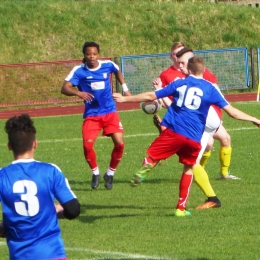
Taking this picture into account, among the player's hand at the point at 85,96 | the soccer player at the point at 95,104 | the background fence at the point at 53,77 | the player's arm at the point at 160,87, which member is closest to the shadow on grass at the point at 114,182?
the soccer player at the point at 95,104

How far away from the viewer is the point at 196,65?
8.56 m

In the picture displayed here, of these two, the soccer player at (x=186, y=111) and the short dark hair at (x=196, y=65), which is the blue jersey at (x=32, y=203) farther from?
the short dark hair at (x=196, y=65)

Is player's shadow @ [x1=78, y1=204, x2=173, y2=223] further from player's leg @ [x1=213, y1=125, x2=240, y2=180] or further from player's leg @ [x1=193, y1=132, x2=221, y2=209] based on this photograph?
player's leg @ [x1=213, y1=125, x2=240, y2=180]

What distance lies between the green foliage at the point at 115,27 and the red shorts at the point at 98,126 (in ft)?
68.8

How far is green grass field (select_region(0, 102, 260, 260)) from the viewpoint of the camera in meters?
7.46

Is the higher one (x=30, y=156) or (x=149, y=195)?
(x=30, y=156)

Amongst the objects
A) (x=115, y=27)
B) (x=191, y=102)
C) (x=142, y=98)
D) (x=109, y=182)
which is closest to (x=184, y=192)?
(x=191, y=102)

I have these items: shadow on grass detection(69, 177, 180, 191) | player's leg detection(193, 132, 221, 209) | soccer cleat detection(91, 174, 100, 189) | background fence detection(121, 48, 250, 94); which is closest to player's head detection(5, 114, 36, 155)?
player's leg detection(193, 132, 221, 209)

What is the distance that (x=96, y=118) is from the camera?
11.4 m

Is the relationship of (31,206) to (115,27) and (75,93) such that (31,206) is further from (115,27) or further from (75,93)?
(115,27)

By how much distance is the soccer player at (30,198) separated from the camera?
15.9 ft

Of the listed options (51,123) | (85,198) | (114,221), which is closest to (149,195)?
(85,198)

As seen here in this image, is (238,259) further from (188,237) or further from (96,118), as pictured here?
(96,118)

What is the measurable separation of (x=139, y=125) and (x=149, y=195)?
9.44 metres
